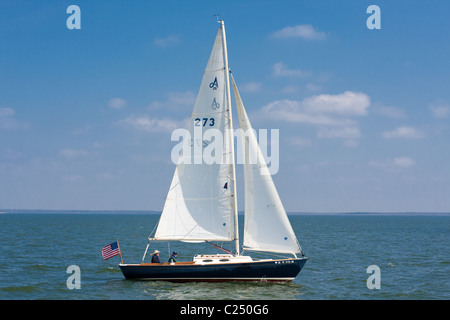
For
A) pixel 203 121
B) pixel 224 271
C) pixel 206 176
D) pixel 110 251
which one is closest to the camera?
pixel 224 271

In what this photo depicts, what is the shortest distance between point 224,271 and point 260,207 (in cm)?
466

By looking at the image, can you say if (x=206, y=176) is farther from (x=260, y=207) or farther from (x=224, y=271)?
(x=224, y=271)

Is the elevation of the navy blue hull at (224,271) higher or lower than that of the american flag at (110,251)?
lower

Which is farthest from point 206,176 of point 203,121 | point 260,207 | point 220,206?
point 260,207

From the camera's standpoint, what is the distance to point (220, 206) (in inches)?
1156

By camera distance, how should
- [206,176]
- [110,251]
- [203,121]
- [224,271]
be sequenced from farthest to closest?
[206,176], [203,121], [110,251], [224,271]

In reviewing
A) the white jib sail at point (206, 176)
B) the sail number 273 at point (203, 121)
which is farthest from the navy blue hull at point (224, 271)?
the sail number 273 at point (203, 121)

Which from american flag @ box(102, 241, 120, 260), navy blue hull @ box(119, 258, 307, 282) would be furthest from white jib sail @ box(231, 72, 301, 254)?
american flag @ box(102, 241, 120, 260)

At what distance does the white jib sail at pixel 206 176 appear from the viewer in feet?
95.0

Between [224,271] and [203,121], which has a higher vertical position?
[203,121]

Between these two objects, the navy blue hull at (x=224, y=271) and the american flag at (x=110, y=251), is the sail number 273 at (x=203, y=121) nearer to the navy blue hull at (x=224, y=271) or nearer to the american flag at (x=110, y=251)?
the navy blue hull at (x=224, y=271)

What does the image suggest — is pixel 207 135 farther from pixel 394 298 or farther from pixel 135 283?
pixel 394 298
